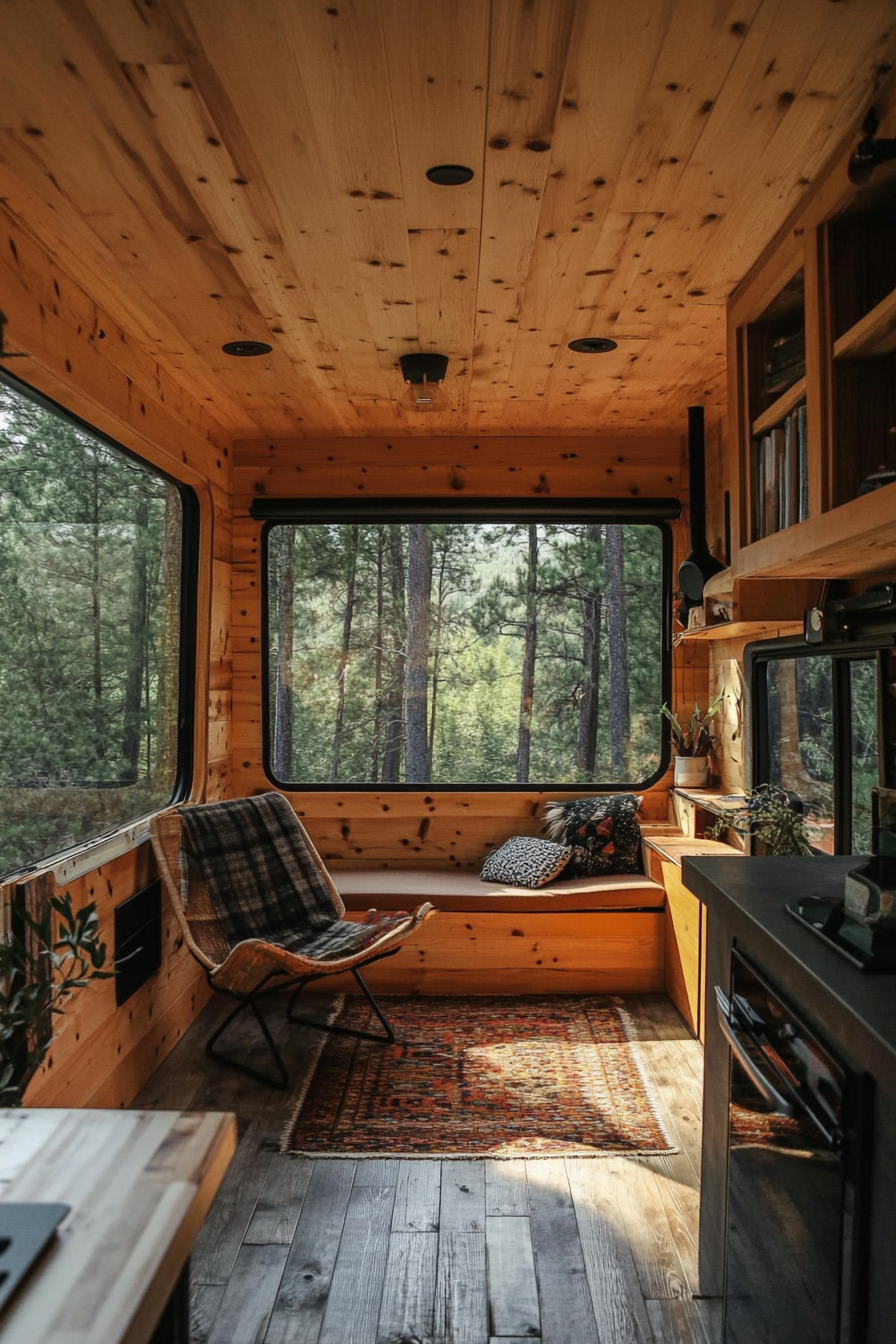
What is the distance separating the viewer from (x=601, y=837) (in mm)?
4531

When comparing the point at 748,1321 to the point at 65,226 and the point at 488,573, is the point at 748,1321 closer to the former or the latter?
the point at 65,226

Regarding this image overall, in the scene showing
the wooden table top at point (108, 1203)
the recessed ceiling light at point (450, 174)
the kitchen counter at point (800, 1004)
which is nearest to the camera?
the wooden table top at point (108, 1203)

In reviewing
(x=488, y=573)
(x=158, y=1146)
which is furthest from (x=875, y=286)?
(x=488, y=573)

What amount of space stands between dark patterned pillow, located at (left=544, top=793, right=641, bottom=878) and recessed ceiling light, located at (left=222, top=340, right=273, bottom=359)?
2488 millimetres

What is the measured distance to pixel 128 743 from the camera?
3506mm

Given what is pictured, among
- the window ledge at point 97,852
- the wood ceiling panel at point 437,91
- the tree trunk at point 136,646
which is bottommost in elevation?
the window ledge at point 97,852

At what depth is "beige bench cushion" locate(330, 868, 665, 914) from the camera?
13.9 feet

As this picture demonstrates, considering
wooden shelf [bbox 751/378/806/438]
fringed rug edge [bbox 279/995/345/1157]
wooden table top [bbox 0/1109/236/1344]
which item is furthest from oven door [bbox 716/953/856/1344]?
fringed rug edge [bbox 279/995/345/1157]

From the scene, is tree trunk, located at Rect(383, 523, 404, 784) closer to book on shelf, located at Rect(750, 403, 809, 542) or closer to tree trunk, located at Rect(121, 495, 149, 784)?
tree trunk, located at Rect(121, 495, 149, 784)

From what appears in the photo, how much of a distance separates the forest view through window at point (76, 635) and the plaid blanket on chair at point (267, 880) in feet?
0.96

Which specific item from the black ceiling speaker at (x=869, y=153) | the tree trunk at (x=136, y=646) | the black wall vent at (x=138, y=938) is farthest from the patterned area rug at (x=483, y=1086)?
the black ceiling speaker at (x=869, y=153)

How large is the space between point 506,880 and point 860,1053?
319 cm

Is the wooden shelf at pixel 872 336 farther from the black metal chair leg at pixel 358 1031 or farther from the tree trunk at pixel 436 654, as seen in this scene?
the tree trunk at pixel 436 654

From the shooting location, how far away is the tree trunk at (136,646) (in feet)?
11.5
